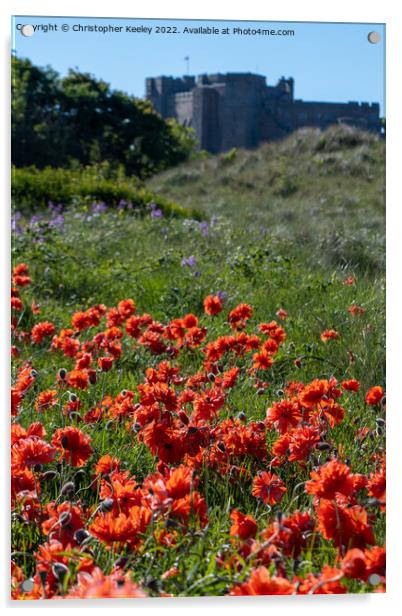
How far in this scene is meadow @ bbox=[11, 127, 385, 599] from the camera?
1.85 meters

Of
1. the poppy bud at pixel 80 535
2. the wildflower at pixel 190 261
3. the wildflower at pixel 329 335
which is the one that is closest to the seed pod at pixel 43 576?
the poppy bud at pixel 80 535

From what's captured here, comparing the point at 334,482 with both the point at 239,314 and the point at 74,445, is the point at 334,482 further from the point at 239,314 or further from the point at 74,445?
the point at 239,314

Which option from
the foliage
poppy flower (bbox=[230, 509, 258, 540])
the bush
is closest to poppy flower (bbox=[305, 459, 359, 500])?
poppy flower (bbox=[230, 509, 258, 540])

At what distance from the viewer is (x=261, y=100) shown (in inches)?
126

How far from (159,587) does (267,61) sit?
2058 millimetres

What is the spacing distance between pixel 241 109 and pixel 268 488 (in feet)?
5.80

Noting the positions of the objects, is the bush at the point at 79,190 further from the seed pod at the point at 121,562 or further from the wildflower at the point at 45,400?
the seed pod at the point at 121,562

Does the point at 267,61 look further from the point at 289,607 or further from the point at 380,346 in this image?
the point at 289,607

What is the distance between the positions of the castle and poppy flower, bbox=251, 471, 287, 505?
166cm

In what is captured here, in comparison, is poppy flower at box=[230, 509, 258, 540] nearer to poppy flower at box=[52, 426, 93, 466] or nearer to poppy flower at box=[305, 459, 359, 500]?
poppy flower at box=[305, 459, 359, 500]

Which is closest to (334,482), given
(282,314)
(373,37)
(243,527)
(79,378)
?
(243,527)

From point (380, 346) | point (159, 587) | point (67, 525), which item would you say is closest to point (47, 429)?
point (67, 525)

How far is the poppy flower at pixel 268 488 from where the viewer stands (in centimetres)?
217

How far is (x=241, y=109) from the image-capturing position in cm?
329
